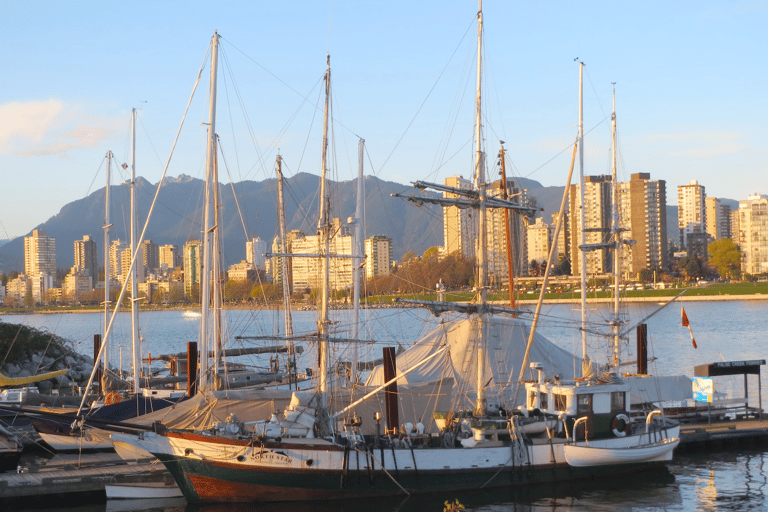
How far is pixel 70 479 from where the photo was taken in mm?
23969

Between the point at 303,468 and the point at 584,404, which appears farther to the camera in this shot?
the point at 584,404

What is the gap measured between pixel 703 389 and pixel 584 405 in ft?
36.7

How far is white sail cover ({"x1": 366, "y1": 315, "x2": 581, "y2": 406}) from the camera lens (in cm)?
3119

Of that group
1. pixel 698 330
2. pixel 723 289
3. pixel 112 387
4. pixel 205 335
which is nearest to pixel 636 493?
pixel 205 335

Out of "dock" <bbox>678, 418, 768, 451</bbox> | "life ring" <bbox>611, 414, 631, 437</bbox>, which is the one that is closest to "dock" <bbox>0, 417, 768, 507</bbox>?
"life ring" <bbox>611, 414, 631, 437</bbox>

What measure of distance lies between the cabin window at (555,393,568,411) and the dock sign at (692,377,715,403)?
1124 cm

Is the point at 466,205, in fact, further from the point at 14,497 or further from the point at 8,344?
the point at 8,344

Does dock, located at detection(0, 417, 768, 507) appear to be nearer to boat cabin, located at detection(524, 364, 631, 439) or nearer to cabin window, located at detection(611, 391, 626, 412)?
boat cabin, located at detection(524, 364, 631, 439)

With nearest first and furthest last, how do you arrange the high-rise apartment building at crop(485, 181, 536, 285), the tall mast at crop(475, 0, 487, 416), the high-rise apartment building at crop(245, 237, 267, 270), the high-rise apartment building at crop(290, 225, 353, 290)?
the tall mast at crop(475, 0, 487, 416) < the high-rise apartment building at crop(485, 181, 536, 285) < the high-rise apartment building at crop(290, 225, 353, 290) < the high-rise apartment building at crop(245, 237, 267, 270)

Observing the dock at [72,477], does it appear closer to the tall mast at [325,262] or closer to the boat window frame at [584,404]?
the tall mast at [325,262]

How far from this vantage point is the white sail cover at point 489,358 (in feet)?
102

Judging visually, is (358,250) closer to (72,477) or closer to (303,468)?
(303,468)

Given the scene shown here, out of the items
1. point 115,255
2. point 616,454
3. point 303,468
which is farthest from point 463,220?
point 115,255

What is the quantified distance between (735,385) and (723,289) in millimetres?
140406
